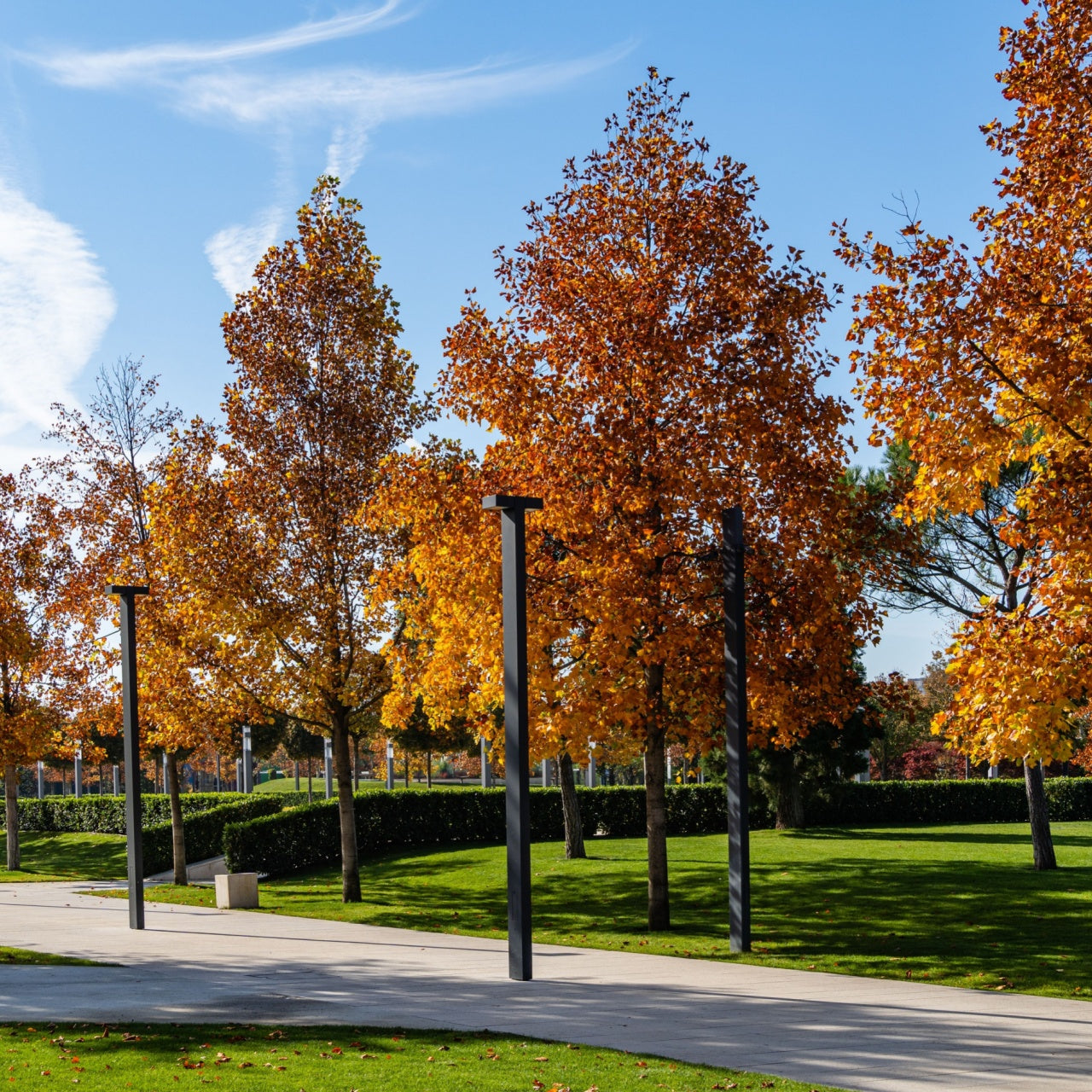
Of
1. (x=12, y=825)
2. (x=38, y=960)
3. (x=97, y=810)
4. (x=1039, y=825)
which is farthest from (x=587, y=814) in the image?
(x=97, y=810)

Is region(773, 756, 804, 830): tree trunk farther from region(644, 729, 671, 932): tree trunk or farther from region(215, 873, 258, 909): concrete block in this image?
region(644, 729, 671, 932): tree trunk

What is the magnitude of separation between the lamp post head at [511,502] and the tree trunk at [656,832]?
15.0 feet

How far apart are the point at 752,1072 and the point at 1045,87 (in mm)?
8342

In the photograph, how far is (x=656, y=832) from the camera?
15562 millimetres

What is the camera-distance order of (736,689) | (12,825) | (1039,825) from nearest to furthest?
(736,689), (1039,825), (12,825)

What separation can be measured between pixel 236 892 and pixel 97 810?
23.1 metres

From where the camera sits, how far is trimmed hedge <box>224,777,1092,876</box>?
2659 cm

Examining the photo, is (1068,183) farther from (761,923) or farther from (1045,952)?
(761,923)

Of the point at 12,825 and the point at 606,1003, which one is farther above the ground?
the point at 606,1003

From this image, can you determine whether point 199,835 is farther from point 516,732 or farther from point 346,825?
point 516,732

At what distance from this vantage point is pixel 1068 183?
10812 mm

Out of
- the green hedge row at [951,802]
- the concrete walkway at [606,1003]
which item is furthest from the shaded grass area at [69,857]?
the green hedge row at [951,802]

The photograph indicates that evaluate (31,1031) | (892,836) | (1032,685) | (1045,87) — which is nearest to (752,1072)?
(1032,685)

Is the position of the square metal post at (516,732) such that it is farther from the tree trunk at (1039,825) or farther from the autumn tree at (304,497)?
the tree trunk at (1039,825)
